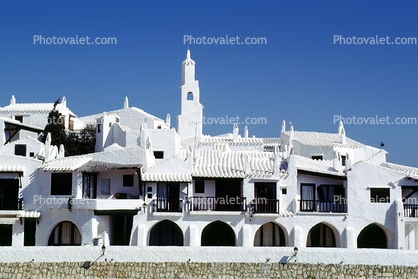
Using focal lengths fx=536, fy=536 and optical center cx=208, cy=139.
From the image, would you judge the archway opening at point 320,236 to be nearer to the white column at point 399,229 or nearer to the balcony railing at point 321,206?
the balcony railing at point 321,206

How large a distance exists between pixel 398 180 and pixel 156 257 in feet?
58.7

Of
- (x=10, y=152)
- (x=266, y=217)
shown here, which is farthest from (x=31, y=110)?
(x=266, y=217)

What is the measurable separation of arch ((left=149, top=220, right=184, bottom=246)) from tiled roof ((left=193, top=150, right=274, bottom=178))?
13.1ft

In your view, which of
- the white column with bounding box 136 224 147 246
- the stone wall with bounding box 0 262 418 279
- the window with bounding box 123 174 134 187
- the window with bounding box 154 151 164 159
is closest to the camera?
the stone wall with bounding box 0 262 418 279

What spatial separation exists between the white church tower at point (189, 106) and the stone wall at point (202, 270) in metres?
33.3

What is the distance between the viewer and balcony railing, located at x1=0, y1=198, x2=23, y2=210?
35.9m

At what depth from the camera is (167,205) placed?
119 ft

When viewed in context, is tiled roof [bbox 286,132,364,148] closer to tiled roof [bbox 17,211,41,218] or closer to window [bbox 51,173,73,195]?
Answer: window [bbox 51,173,73,195]

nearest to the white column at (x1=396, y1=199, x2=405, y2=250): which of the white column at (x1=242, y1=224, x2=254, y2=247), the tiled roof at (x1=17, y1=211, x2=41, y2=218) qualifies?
the white column at (x1=242, y1=224, x2=254, y2=247)

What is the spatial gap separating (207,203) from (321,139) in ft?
84.4

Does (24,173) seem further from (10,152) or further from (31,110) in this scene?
(31,110)

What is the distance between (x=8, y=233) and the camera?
36.0m

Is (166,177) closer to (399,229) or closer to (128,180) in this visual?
(128,180)

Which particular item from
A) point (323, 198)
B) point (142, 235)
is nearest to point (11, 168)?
point (142, 235)
